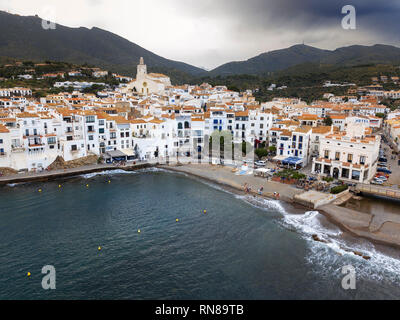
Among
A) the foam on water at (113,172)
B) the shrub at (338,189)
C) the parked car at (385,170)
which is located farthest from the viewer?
the foam on water at (113,172)

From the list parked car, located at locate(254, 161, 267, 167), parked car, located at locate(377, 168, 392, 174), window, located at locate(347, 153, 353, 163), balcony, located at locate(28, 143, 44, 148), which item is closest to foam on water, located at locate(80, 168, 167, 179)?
balcony, located at locate(28, 143, 44, 148)

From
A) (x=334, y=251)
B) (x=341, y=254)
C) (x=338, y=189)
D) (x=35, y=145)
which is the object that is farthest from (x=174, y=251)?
(x=35, y=145)

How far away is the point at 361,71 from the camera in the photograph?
462 ft

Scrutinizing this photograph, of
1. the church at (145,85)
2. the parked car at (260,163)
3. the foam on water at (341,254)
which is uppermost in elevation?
the church at (145,85)

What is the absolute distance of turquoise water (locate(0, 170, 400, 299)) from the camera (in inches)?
768

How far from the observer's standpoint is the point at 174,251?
2397cm

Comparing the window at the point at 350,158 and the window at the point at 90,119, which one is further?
the window at the point at 90,119

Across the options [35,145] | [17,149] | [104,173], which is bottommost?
[104,173]

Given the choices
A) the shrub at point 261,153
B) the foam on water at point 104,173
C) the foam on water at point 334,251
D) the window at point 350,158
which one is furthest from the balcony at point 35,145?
the window at point 350,158

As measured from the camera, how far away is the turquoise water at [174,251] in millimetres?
19516

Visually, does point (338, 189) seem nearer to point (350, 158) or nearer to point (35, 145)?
point (350, 158)

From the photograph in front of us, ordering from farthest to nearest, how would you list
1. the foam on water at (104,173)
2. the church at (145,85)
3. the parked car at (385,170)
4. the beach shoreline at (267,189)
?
the church at (145,85)
the foam on water at (104,173)
the parked car at (385,170)
the beach shoreline at (267,189)

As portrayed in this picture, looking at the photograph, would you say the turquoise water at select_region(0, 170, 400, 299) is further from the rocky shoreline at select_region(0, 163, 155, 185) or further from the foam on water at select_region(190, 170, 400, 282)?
the rocky shoreline at select_region(0, 163, 155, 185)

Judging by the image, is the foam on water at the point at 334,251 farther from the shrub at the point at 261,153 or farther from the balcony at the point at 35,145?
the balcony at the point at 35,145
